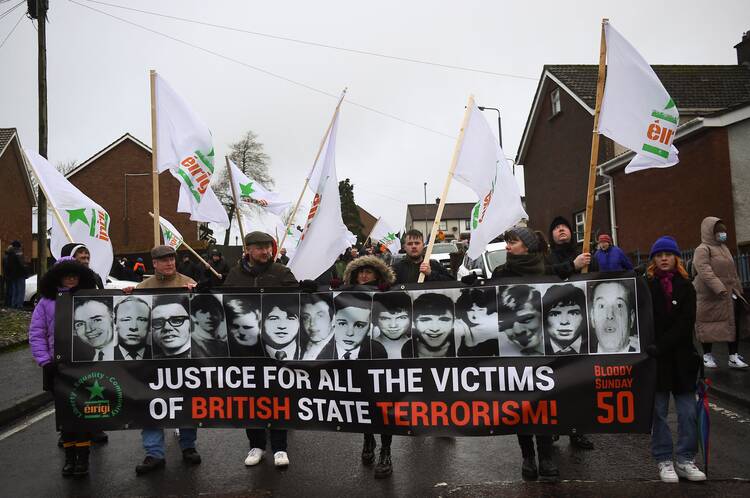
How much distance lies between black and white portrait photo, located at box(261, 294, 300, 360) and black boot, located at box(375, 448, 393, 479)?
3.26ft

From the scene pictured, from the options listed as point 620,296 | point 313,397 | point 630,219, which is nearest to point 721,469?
point 620,296

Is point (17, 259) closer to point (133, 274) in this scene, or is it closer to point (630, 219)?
point (133, 274)

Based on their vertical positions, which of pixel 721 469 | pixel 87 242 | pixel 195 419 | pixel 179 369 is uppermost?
pixel 87 242

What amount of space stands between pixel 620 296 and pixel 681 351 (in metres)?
0.55

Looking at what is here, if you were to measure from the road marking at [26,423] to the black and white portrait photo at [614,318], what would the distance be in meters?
5.73

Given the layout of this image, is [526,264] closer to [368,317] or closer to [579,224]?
[368,317]

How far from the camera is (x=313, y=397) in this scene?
4812 millimetres

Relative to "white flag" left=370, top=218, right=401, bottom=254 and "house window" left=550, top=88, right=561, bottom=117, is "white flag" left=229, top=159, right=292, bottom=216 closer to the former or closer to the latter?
"white flag" left=370, top=218, right=401, bottom=254

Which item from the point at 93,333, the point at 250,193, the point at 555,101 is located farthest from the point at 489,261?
A: the point at 555,101

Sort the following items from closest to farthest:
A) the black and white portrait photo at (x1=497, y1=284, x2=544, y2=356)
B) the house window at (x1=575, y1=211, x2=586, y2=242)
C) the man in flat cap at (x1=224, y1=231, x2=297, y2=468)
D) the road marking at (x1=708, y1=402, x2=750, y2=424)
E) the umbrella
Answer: the umbrella < the black and white portrait photo at (x1=497, y1=284, x2=544, y2=356) < the man in flat cap at (x1=224, y1=231, x2=297, y2=468) < the road marking at (x1=708, y1=402, x2=750, y2=424) < the house window at (x1=575, y1=211, x2=586, y2=242)

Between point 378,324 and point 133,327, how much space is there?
6.57 feet

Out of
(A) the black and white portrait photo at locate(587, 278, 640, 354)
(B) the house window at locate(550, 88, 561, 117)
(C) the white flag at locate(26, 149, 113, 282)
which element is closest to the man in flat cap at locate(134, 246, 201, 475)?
(C) the white flag at locate(26, 149, 113, 282)

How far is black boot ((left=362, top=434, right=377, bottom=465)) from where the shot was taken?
5.12 meters

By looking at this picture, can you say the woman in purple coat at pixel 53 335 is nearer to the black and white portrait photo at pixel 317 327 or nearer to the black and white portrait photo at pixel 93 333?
the black and white portrait photo at pixel 93 333
